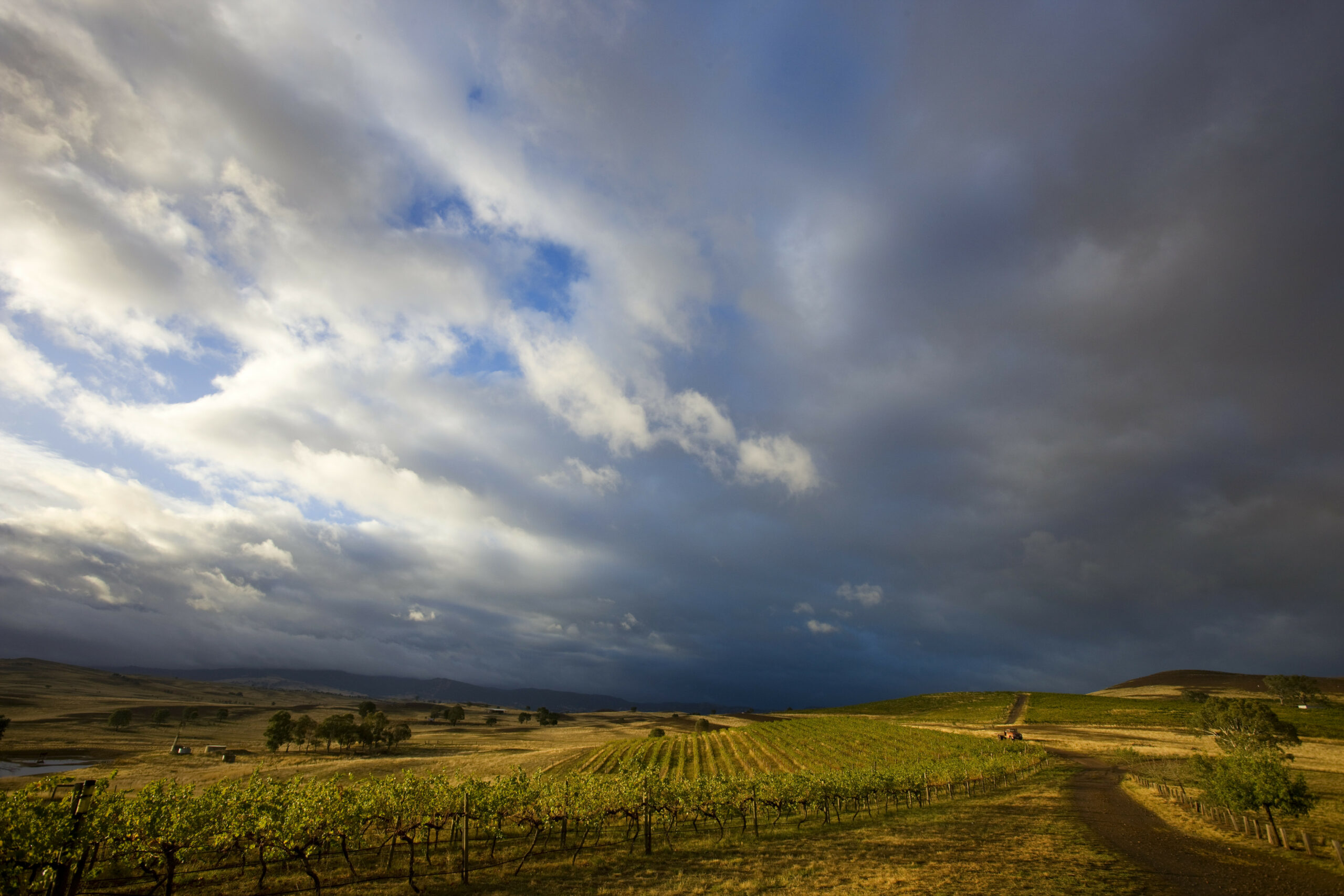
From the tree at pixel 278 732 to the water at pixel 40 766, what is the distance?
91.0 feet

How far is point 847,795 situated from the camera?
5306 centimetres

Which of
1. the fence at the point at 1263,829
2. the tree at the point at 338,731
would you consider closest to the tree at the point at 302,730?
the tree at the point at 338,731

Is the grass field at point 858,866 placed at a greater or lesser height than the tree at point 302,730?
greater

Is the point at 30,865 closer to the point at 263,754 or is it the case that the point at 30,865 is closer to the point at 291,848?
the point at 291,848

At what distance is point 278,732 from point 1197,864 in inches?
6108

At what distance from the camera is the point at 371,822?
36688 millimetres

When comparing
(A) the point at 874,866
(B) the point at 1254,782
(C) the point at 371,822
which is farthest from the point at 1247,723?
(C) the point at 371,822

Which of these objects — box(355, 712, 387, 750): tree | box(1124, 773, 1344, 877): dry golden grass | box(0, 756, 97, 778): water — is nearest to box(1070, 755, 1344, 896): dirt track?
box(1124, 773, 1344, 877): dry golden grass

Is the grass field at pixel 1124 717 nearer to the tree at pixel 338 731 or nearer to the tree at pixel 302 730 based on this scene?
the tree at pixel 338 731

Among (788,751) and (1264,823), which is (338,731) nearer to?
(788,751)

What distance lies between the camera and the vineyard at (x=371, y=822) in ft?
71.2

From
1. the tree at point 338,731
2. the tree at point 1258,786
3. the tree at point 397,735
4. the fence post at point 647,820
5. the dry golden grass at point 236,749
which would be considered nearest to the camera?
the tree at point 1258,786

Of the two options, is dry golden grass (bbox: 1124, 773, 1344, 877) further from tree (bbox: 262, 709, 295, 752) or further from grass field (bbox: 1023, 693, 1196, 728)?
tree (bbox: 262, 709, 295, 752)

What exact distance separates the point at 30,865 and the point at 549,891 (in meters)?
20.2
